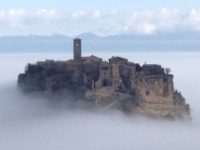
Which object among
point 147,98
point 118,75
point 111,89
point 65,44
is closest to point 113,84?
point 111,89

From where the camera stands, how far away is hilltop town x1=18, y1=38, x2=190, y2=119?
3959 cm

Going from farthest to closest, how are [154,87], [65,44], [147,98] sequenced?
1. [65,44]
2. [154,87]
3. [147,98]

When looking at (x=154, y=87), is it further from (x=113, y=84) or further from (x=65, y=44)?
(x=65, y=44)

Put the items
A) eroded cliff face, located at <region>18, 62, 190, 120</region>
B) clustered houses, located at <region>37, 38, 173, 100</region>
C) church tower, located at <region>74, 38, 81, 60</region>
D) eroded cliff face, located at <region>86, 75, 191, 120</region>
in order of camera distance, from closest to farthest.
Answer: eroded cliff face, located at <region>86, 75, 191, 120</region>, eroded cliff face, located at <region>18, 62, 190, 120</region>, clustered houses, located at <region>37, 38, 173, 100</region>, church tower, located at <region>74, 38, 81, 60</region>

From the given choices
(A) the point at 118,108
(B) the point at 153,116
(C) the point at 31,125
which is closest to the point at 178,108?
(B) the point at 153,116

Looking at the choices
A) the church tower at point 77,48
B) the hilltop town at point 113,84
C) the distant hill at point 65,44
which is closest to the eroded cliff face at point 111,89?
the hilltop town at point 113,84

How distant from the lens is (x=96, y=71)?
41062mm

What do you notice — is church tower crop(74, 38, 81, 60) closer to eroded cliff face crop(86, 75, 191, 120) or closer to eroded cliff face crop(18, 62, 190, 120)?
eroded cliff face crop(18, 62, 190, 120)

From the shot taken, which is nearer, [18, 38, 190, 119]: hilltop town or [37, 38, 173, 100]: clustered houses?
[18, 38, 190, 119]: hilltop town

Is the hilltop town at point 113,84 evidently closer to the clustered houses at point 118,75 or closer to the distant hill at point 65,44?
the clustered houses at point 118,75

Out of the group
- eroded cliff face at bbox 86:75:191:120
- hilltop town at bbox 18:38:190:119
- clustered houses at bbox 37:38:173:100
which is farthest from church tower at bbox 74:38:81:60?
eroded cliff face at bbox 86:75:191:120

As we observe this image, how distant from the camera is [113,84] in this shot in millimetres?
39812

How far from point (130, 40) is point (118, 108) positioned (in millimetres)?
118776

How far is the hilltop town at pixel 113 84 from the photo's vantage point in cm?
3959
